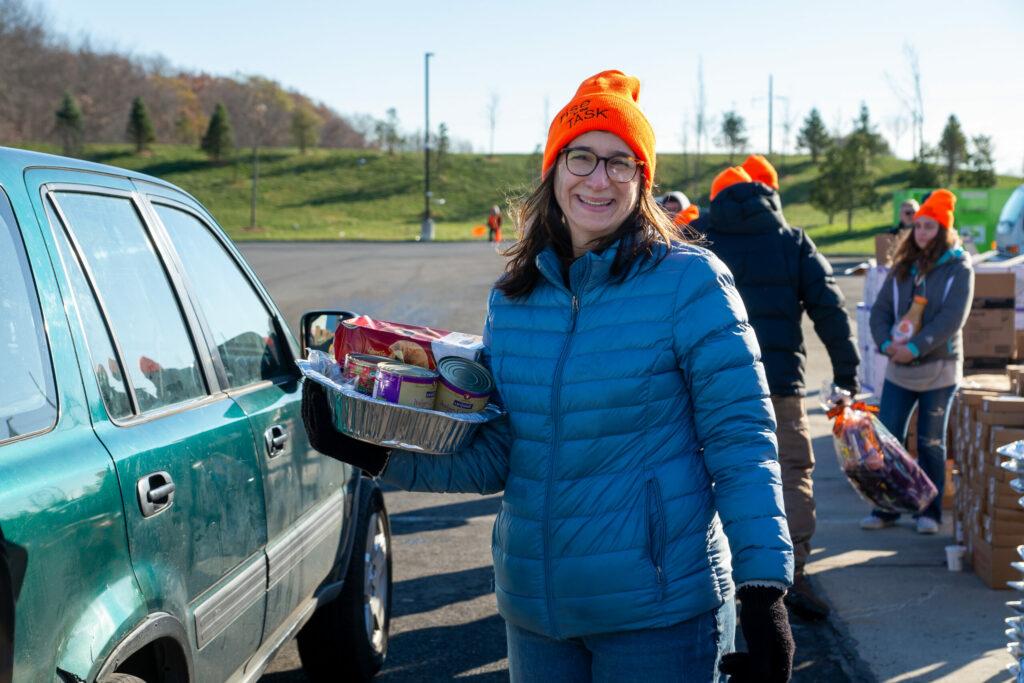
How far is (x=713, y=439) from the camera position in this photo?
204cm

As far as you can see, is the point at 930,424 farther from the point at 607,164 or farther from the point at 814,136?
the point at 814,136

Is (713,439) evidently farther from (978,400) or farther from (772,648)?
(978,400)

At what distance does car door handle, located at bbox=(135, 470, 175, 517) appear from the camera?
2.19m

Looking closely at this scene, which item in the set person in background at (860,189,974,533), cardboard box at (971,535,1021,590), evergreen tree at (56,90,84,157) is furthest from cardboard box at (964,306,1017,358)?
evergreen tree at (56,90,84,157)

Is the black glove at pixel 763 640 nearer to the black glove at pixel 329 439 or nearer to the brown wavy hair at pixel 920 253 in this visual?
the black glove at pixel 329 439

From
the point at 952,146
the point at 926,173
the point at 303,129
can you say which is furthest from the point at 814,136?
the point at 303,129

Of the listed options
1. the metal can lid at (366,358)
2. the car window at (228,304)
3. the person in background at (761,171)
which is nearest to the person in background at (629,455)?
the metal can lid at (366,358)

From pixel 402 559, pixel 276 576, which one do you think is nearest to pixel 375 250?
pixel 402 559

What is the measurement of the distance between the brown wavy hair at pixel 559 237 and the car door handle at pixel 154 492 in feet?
2.99

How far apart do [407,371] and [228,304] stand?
50.9 inches

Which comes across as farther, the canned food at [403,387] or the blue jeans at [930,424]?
the blue jeans at [930,424]

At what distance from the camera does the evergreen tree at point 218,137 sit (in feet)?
243

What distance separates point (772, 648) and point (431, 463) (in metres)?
0.91

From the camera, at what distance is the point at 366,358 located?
2334 millimetres
